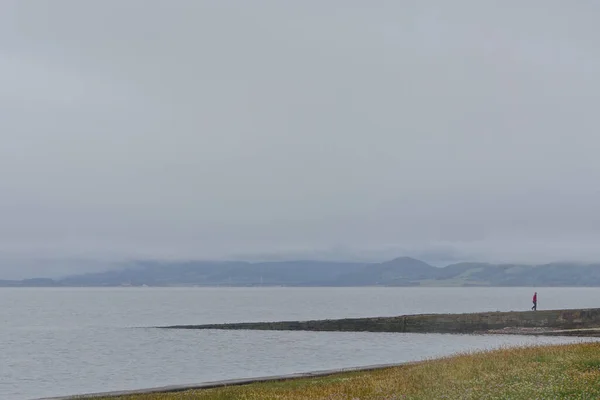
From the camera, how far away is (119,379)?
2096 inches

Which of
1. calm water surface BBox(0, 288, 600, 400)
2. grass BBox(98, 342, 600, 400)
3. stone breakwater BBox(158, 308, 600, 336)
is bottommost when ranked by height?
calm water surface BBox(0, 288, 600, 400)

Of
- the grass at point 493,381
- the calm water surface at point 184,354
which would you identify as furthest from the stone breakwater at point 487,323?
the grass at point 493,381

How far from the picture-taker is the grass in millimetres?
17575

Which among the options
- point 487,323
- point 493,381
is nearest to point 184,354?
point 487,323

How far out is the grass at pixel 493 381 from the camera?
17575mm

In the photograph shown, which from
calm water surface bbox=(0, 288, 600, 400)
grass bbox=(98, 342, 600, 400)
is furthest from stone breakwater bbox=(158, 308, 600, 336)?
grass bbox=(98, 342, 600, 400)

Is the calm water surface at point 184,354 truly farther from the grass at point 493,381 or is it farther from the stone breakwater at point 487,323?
the grass at point 493,381

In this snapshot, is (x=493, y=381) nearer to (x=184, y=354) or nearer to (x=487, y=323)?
(x=184, y=354)

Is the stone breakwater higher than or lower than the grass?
lower

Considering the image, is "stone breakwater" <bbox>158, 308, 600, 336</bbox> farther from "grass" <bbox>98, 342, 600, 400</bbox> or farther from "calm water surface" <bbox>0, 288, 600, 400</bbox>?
"grass" <bbox>98, 342, 600, 400</bbox>

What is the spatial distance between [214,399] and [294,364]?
3400 cm

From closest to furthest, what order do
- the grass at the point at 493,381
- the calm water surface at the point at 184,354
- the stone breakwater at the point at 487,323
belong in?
the grass at the point at 493,381
the calm water surface at the point at 184,354
the stone breakwater at the point at 487,323

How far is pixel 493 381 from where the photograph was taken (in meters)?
19.9

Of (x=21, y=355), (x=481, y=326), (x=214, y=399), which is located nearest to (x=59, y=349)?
(x=21, y=355)
